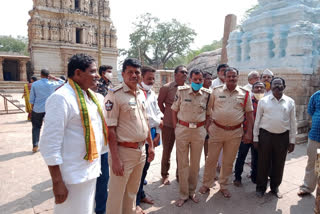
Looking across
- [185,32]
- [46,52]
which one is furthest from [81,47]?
[185,32]

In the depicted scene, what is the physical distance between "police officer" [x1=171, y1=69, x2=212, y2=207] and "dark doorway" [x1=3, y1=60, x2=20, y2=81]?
30.2m

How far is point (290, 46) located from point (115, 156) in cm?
566

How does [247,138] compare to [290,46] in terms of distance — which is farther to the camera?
[290,46]

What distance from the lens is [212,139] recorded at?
3199 mm

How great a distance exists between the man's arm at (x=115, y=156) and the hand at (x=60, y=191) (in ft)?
1.92

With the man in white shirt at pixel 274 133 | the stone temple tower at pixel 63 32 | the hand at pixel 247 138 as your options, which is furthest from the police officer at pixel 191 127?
the stone temple tower at pixel 63 32

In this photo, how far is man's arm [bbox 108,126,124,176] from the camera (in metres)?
2.05

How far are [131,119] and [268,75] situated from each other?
3300 mm

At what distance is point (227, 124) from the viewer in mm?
3088

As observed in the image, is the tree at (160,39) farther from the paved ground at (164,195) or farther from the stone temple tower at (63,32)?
the paved ground at (164,195)

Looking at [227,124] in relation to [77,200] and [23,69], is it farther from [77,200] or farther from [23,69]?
[23,69]

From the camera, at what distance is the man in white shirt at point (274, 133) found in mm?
3049

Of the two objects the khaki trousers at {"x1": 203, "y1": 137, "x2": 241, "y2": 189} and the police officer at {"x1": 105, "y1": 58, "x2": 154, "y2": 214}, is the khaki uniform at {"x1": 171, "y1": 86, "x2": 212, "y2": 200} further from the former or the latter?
the police officer at {"x1": 105, "y1": 58, "x2": 154, "y2": 214}

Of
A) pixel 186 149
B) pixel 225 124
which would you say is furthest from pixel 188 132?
pixel 225 124
